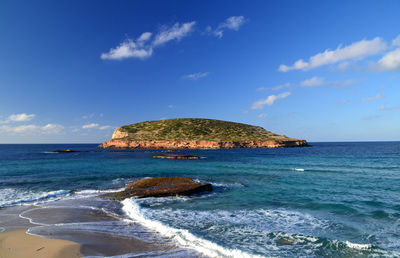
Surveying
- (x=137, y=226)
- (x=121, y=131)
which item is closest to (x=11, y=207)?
(x=137, y=226)

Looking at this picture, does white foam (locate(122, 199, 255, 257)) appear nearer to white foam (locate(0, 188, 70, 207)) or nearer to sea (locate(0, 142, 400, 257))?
sea (locate(0, 142, 400, 257))

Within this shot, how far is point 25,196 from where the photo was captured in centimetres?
1689

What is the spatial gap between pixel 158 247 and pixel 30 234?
5.69m

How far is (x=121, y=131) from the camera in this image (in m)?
126

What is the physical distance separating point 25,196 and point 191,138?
96.8m

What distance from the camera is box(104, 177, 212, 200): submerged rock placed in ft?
54.2

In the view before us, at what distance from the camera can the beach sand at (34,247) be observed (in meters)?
7.31

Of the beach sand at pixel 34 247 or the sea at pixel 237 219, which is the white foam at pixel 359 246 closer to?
the sea at pixel 237 219

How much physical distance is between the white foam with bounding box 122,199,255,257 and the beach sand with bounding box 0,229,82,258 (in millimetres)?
3429

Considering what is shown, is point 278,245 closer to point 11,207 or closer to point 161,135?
point 11,207

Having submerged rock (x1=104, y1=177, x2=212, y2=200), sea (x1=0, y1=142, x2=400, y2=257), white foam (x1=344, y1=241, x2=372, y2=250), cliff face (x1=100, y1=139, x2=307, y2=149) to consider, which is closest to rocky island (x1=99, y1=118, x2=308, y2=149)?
cliff face (x1=100, y1=139, x2=307, y2=149)

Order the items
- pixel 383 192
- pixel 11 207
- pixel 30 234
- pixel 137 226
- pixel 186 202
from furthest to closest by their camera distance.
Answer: pixel 383 192, pixel 186 202, pixel 11 207, pixel 137 226, pixel 30 234

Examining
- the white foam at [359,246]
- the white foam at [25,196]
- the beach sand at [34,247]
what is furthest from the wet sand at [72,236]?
the white foam at [359,246]

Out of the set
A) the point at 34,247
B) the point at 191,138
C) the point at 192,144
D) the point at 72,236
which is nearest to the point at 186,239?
the point at 72,236
